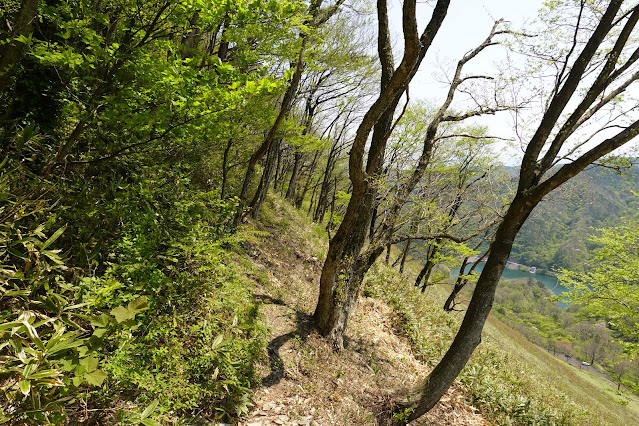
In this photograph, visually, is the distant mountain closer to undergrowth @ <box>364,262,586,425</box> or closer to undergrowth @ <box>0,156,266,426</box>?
undergrowth @ <box>364,262,586,425</box>

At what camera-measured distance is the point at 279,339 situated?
15.9 ft

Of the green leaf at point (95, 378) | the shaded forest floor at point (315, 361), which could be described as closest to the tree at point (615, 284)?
the shaded forest floor at point (315, 361)

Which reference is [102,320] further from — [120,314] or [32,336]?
[32,336]

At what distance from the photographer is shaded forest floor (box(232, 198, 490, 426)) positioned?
3918 millimetres

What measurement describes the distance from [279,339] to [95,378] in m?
3.44

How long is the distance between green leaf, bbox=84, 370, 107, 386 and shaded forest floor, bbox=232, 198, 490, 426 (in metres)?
2.11

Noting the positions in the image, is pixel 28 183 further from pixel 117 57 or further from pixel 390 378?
pixel 390 378

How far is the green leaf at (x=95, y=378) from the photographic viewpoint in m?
1.62

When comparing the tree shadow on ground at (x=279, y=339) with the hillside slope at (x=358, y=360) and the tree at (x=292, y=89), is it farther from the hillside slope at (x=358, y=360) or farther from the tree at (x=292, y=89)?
the tree at (x=292, y=89)

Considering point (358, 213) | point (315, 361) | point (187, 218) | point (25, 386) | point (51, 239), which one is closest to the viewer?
point (25, 386)

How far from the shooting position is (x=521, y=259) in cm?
9769

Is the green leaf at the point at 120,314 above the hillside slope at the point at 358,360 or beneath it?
above

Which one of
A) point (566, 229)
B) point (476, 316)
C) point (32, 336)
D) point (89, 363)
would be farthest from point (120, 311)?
point (566, 229)

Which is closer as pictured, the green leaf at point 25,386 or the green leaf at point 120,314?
the green leaf at point 25,386
